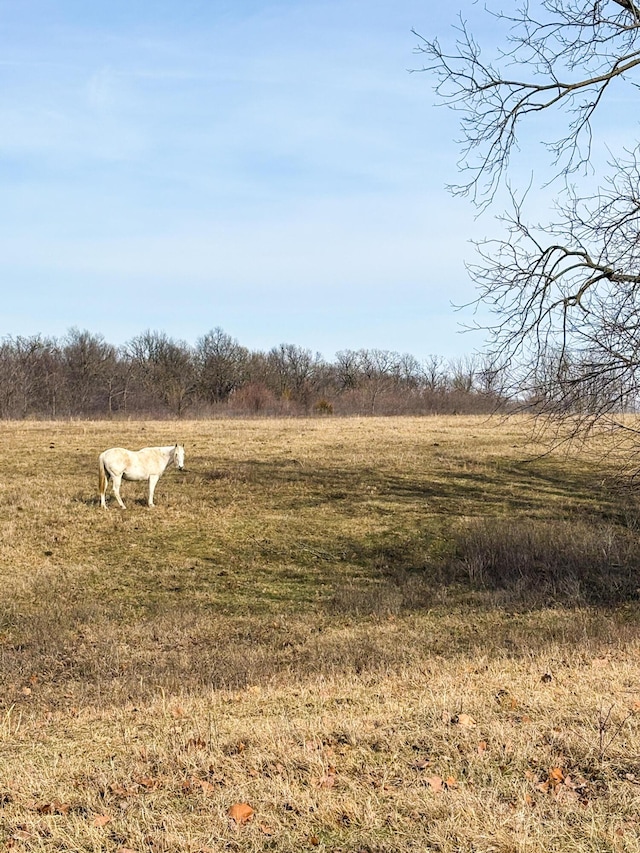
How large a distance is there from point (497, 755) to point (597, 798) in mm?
941

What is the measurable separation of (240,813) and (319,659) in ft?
21.2

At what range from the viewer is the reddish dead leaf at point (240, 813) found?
517cm

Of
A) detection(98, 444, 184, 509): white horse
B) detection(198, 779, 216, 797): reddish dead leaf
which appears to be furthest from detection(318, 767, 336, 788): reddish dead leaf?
detection(98, 444, 184, 509): white horse

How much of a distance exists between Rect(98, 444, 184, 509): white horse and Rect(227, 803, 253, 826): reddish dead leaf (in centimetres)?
1790

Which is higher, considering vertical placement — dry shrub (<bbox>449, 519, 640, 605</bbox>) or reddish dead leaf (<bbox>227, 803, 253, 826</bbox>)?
reddish dead leaf (<bbox>227, 803, 253, 826</bbox>)

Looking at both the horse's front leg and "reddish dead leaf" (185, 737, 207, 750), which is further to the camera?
the horse's front leg

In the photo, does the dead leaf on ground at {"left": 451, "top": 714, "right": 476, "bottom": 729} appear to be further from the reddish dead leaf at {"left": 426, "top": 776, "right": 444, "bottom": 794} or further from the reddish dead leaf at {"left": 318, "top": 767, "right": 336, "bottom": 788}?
the reddish dead leaf at {"left": 318, "top": 767, "right": 336, "bottom": 788}

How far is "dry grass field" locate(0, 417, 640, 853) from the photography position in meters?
5.20

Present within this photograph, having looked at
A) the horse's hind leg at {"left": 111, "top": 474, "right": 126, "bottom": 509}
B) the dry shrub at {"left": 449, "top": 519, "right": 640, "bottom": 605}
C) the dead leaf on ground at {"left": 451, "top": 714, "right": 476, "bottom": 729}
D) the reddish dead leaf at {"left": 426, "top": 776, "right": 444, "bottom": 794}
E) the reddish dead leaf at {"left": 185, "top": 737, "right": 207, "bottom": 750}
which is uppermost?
the horse's hind leg at {"left": 111, "top": 474, "right": 126, "bottom": 509}

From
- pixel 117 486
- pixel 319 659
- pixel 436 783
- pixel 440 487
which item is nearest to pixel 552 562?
pixel 319 659

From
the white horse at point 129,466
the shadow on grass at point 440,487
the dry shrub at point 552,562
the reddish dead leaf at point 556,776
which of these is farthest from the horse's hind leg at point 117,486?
the reddish dead leaf at point 556,776

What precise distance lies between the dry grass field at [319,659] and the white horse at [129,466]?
100 cm

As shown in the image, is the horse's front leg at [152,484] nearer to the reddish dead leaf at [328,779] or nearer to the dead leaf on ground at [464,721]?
the dead leaf on ground at [464,721]

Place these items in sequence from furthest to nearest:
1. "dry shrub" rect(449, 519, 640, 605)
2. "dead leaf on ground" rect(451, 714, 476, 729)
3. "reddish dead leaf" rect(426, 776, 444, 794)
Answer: "dry shrub" rect(449, 519, 640, 605)
"dead leaf on ground" rect(451, 714, 476, 729)
"reddish dead leaf" rect(426, 776, 444, 794)
